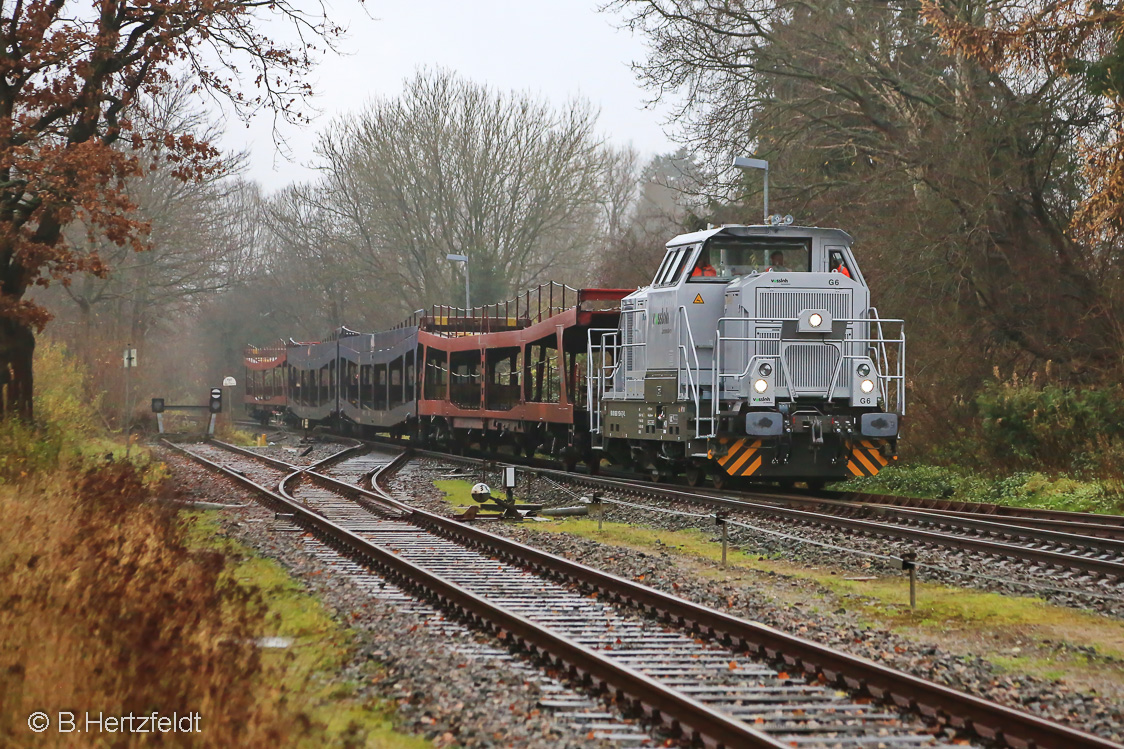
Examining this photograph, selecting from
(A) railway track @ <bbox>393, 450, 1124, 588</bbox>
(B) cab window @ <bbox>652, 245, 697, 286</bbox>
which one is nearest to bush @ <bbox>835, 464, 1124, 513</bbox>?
(A) railway track @ <bbox>393, 450, 1124, 588</bbox>

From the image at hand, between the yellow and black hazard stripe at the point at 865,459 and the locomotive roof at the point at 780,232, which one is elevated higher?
the locomotive roof at the point at 780,232

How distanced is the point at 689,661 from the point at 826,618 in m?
1.69

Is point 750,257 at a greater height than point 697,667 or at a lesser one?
greater

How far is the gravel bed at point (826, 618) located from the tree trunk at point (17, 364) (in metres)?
8.39

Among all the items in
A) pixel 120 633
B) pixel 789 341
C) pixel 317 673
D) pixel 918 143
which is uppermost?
pixel 918 143

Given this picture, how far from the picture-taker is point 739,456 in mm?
15438

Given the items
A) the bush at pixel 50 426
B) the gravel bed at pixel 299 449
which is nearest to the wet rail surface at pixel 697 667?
the bush at pixel 50 426

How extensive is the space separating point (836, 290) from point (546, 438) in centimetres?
922

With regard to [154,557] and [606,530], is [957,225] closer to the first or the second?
[606,530]

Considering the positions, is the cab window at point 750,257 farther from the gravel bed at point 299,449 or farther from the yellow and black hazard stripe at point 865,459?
the gravel bed at point 299,449

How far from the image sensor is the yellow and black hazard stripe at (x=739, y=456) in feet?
50.4

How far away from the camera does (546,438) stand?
23625 millimetres

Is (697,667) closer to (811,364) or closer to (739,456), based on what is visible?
(739,456)

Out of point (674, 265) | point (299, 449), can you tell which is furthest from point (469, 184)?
point (674, 265)
